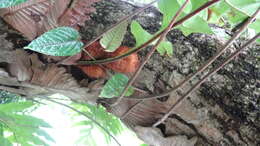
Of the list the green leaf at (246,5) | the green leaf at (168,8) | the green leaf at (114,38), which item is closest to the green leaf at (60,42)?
the green leaf at (114,38)

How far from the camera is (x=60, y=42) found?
510 millimetres

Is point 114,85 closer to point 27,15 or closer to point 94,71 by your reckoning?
point 94,71

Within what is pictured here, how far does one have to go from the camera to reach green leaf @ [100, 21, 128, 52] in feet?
1.75

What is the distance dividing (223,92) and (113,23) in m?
0.23

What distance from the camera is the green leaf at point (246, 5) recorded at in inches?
19.7

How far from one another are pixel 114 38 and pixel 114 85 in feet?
0.26

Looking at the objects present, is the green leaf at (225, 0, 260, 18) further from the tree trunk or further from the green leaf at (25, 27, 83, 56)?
the green leaf at (25, 27, 83, 56)

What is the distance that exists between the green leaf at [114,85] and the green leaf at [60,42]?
0.25 feet

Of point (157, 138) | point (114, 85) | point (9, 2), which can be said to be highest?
point (9, 2)

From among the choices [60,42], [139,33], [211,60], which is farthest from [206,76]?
[60,42]

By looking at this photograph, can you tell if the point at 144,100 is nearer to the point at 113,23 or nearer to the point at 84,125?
the point at 113,23

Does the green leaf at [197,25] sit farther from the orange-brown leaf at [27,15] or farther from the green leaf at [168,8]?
the orange-brown leaf at [27,15]

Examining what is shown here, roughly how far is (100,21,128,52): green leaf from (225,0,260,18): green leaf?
7.2 inches

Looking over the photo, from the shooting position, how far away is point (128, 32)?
0.59 m
